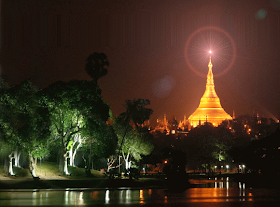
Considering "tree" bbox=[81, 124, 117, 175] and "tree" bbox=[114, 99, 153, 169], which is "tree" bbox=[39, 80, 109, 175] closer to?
"tree" bbox=[81, 124, 117, 175]

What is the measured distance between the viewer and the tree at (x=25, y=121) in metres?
65.3

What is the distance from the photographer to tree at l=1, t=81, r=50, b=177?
65.3 m

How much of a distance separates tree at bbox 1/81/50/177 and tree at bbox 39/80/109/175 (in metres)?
1.61

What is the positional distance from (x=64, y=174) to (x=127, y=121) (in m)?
25.7

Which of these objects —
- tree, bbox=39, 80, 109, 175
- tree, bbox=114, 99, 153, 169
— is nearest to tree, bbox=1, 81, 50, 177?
tree, bbox=39, 80, 109, 175

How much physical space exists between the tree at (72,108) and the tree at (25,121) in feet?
5.28

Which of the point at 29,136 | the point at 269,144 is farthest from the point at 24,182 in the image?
the point at 269,144

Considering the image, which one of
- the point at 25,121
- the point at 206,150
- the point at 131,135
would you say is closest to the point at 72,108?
the point at 25,121

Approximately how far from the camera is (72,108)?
6994 centimetres

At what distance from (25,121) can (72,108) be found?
617cm

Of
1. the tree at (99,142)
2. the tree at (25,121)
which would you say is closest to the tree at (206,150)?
the tree at (99,142)

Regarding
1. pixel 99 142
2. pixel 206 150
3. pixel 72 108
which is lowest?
pixel 206 150

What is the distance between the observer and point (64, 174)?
237 ft

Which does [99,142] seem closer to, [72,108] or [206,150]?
[72,108]
